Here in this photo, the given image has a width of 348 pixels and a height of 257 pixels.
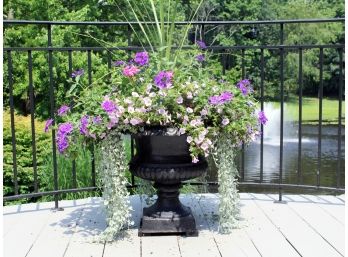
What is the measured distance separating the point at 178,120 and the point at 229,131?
246 millimetres

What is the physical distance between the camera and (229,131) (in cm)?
241

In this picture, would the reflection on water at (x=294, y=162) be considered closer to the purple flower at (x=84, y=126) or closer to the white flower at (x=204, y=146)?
the white flower at (x=204, y=146)

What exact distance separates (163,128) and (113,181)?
1.13ft

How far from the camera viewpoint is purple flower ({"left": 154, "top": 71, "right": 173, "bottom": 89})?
2367mm

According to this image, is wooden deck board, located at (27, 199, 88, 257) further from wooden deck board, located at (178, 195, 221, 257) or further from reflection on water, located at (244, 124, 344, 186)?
reflection on water, located at (244, 124, 344, 186)

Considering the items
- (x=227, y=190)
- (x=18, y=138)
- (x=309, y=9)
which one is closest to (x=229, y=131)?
(x=227, y=190)

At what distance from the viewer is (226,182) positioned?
254 cm

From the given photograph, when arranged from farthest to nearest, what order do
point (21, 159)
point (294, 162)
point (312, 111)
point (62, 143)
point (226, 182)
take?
1. point (312, 111)
2. point (294, 162)
3. point (21, 159)
4. point (226, 182)
5. point (62, 143)

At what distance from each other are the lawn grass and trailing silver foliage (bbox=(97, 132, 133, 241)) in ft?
66.4

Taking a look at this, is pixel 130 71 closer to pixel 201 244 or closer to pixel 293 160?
pixel 201 244

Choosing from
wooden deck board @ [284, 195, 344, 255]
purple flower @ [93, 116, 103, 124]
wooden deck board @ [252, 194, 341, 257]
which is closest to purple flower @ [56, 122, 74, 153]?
purple flower @ [93, 116, 103, 124]

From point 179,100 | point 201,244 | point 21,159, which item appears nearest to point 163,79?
point 179,100

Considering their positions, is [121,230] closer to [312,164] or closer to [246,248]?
[246,248]

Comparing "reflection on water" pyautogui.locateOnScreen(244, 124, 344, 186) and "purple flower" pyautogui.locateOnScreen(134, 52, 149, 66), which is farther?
"reflection on water" pyautogui.locateOnScreen(244, 124, 344, 186)
